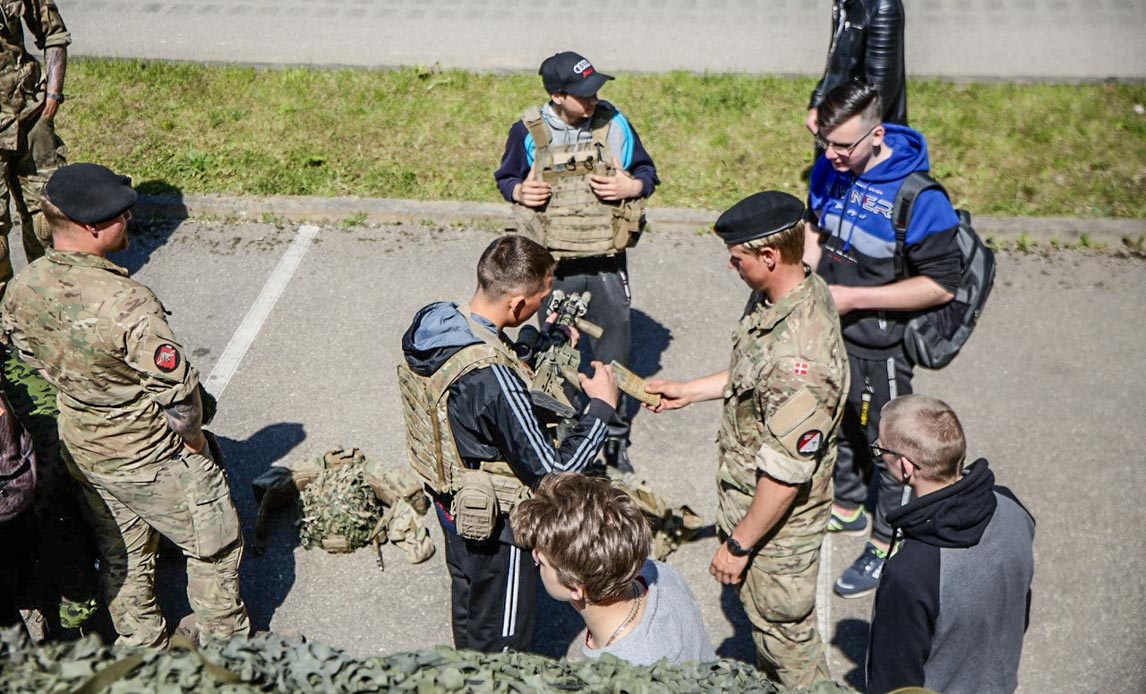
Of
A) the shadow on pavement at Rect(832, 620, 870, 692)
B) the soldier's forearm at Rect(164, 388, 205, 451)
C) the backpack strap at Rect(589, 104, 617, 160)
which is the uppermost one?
the backpack strap at Rect(589, 104, 617, 160)

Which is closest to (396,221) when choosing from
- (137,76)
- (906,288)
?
(137,76)

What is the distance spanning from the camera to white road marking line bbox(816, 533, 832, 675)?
504 centimetres

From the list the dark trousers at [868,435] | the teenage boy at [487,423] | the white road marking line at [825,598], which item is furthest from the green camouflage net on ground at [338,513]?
the dark trousers at [868,435]

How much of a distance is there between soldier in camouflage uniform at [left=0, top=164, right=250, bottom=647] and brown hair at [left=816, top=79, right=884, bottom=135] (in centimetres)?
302


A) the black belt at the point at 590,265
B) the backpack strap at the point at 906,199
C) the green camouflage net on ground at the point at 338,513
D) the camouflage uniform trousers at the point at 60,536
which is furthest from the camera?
the black belt at the point at 590,265

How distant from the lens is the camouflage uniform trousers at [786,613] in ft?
13.6

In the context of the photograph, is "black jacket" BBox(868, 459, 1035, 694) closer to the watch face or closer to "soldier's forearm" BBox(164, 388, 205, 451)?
the watch face

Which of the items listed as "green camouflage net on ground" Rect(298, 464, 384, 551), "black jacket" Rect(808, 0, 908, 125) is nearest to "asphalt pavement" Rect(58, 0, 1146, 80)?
"black jacket" Rect(808, 0, 908, 125)

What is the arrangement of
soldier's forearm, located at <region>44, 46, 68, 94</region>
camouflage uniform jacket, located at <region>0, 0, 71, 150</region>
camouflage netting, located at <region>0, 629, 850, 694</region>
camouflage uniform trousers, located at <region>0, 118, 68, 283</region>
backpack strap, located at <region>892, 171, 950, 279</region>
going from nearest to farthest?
camouflage netting, located at <region>0, 629, 850, 694</region>, backpack strap, located at <region>892, 171, 950, 279</region>, camouflage uniform jacket, located at <region>0, 0, 71, 150</region>, camouflage uniform trousers, located at <region>0, 118, 68, 283</region>, soldier's forearm, located at <region>44, 46, 68, 94</region>

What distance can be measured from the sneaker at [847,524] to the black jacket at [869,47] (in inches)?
116

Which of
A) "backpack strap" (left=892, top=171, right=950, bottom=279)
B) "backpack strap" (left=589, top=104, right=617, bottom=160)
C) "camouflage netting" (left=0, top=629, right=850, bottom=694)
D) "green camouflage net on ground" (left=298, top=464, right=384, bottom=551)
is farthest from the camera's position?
"backpack strap" (left=589, top=104, right=617, bottom=160)

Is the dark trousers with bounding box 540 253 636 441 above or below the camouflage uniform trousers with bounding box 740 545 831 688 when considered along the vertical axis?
above

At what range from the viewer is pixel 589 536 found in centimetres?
306

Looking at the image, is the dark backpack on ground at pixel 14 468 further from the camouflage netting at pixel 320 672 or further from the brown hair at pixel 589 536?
the brown hair at pixel 589 536
